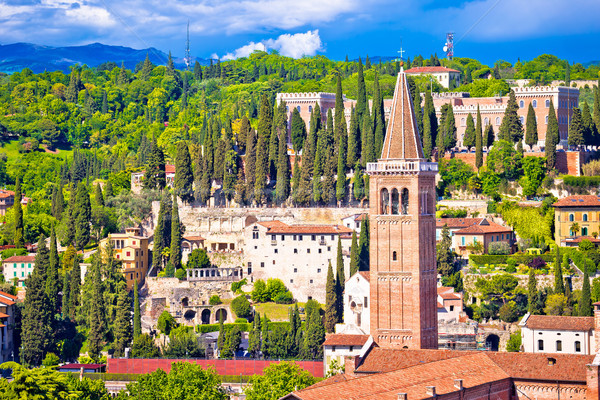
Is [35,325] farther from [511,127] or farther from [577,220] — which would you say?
[511,127]

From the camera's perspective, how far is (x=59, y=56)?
192 meters

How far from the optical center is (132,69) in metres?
182

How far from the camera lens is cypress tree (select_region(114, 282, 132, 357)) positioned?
76.7 meters

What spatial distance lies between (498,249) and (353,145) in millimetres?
14545

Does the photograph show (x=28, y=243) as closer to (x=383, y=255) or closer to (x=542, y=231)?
(x=542, y=231)

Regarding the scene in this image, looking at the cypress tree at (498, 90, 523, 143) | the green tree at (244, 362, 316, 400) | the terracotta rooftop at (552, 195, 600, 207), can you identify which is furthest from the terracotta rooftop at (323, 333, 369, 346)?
the cypress tree at (498, 90, 523, 143)

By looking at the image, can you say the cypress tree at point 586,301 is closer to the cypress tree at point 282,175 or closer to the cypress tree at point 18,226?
the cypress tree at point 282,175

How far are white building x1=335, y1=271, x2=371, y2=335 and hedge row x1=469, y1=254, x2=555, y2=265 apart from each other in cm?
755

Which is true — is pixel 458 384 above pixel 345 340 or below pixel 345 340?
above

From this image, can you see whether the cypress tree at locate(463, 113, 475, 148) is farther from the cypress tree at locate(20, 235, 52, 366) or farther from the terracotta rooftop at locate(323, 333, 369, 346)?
the cypress tree at locate(20, 235, 52, 366)

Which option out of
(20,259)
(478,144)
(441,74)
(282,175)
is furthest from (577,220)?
(441,74)

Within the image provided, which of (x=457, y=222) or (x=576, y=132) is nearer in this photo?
(x=457, y=222)

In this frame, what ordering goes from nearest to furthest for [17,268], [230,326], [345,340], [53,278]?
[345,340] → [230,326] → [53,278] → [17,268]

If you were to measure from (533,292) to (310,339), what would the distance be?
12991mm
